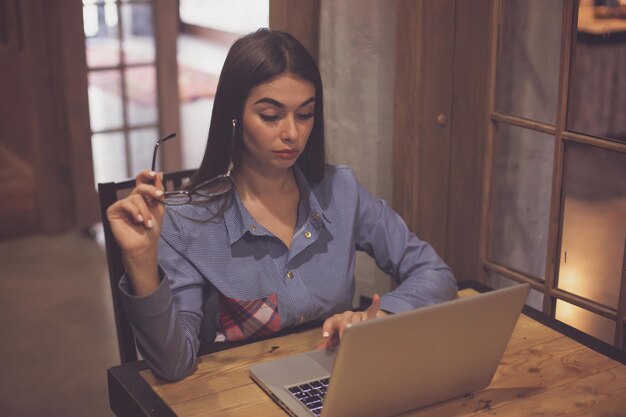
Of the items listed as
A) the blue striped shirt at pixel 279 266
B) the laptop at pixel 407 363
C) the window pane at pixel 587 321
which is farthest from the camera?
the window pane at pixel 587 321

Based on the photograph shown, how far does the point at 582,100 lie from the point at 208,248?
3.38 feet

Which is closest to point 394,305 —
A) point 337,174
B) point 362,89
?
point 337,174

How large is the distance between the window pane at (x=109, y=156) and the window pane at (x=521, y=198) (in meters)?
2.53

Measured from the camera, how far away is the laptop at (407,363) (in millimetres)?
1344

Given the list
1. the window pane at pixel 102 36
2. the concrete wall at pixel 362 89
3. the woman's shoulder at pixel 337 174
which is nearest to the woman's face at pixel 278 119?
the woman's shoulder at pixel 337 174

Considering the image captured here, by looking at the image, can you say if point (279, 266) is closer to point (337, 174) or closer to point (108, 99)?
point (337, 174)

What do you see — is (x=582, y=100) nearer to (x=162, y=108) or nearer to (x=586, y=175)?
(x=586, y=175)

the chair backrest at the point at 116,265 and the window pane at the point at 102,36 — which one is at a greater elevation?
the window pane at the point at 102,36

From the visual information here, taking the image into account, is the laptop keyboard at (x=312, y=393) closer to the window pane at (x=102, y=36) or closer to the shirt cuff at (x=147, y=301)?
the shirt cuff at (x=147, y=301)

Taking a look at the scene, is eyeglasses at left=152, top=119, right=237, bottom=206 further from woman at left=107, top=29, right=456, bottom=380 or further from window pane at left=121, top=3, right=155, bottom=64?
window pane at left=121, top=3, right=155, bottom=64

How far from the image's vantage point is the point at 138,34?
452 centimetres

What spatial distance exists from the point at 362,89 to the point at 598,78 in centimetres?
78

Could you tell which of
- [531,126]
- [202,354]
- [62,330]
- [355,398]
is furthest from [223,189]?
[62,330]

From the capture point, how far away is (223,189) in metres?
1.92
